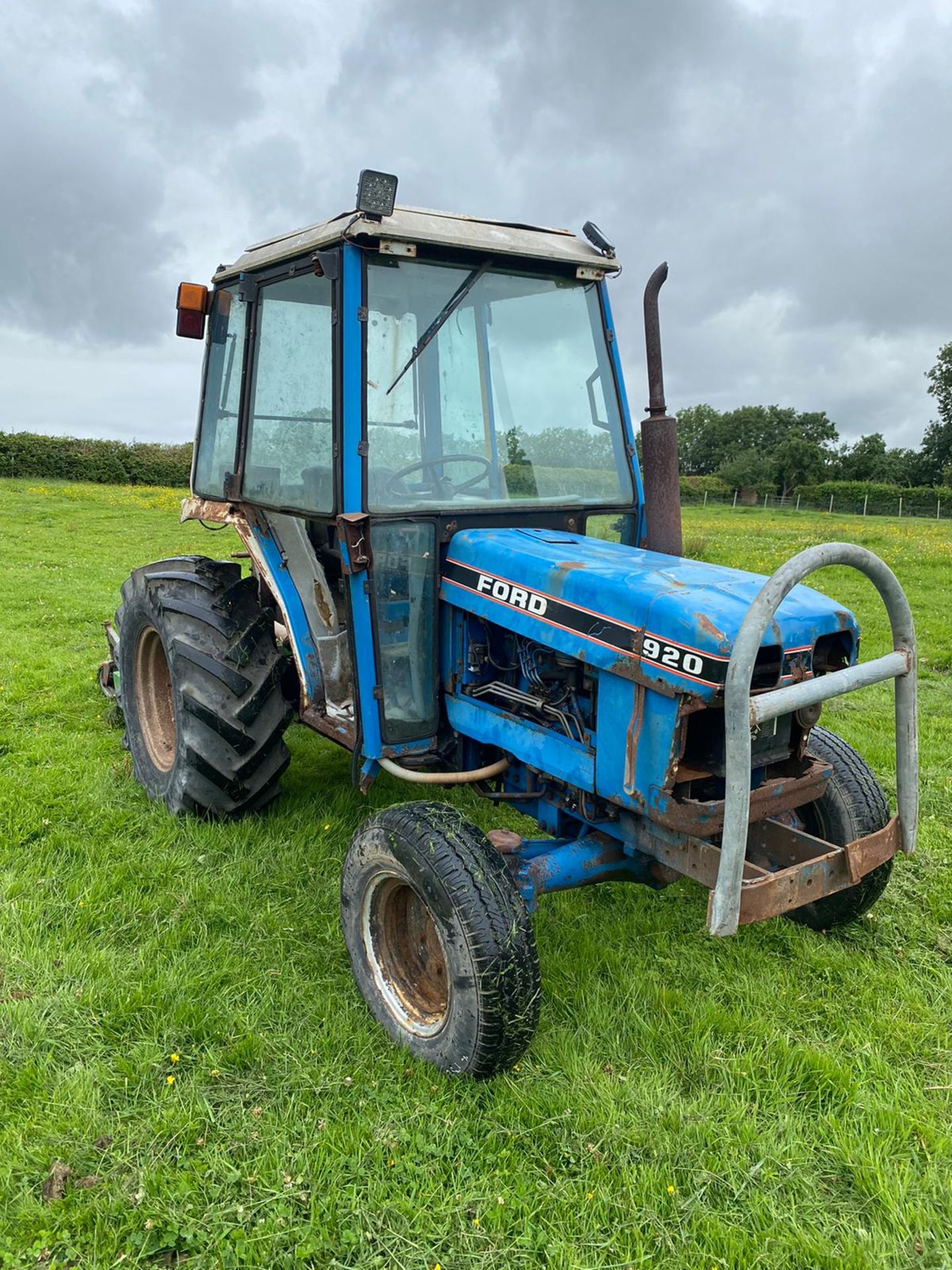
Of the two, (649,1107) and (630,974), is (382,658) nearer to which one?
(630,974)

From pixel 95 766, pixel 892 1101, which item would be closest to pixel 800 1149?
pixel 892 1101

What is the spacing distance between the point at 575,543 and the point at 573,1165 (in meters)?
1.98

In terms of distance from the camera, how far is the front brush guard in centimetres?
236

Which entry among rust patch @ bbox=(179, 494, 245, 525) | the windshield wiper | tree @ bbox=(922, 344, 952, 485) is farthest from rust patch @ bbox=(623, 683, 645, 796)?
tree @ bbox=(922, 344, 952, 485)

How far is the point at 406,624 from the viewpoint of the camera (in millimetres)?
3434

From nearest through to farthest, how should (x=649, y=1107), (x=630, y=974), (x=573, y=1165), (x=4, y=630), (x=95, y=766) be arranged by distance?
(x=573, y=1165) < (x=649, y=1107) < (x=630, y=974) < (x=95, y=766) < (x=4, y=630)

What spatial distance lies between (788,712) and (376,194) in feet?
6.99

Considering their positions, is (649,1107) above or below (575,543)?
below

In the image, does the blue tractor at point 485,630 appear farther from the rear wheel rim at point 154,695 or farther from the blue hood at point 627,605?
the rear wheel rim at point 154,695

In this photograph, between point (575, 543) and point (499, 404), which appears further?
point (499, 404)

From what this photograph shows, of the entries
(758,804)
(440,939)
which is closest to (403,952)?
(440,939)

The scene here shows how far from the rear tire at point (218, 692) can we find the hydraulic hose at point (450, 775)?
0.76 m

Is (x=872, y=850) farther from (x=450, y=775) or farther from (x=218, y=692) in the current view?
(x=218, y=692)

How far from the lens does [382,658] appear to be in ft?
11.3
